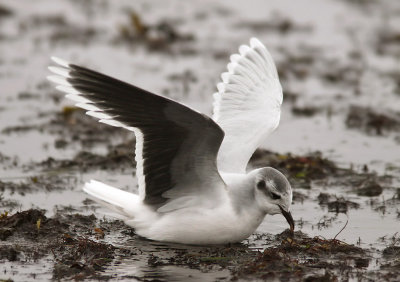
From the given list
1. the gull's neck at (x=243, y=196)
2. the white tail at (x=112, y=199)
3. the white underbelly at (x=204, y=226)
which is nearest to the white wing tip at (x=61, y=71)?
the white tail at (x=112, y=199)

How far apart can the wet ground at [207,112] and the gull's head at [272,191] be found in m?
0.36

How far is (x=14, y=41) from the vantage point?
16.7m

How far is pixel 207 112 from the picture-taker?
13047mm

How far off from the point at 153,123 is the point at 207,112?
18.5 ft

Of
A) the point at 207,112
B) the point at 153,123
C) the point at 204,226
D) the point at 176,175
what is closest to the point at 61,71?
the point at 153,123

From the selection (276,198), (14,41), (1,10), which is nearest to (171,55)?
(14,41)

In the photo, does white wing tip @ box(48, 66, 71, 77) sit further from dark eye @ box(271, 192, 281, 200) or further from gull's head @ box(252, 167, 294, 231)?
dark eye @ box(271, 192, 281, 200)

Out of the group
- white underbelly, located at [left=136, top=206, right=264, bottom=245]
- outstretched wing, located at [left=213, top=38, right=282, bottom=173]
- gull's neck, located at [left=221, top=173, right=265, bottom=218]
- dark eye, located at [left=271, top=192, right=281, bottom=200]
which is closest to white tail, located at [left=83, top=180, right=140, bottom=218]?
white underbelly, located at [left=136, top=206, right=264, bottom=245]

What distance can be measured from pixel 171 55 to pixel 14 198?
7660mm

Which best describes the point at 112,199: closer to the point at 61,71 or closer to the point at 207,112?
the point at 61,71

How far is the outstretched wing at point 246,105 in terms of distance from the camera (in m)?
8.88

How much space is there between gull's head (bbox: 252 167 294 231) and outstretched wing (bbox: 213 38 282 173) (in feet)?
2.83

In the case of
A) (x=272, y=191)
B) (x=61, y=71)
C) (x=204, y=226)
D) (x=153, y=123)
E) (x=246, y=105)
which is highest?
(x=246, y=105)

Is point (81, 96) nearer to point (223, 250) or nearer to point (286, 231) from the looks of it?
point (223, 250)
